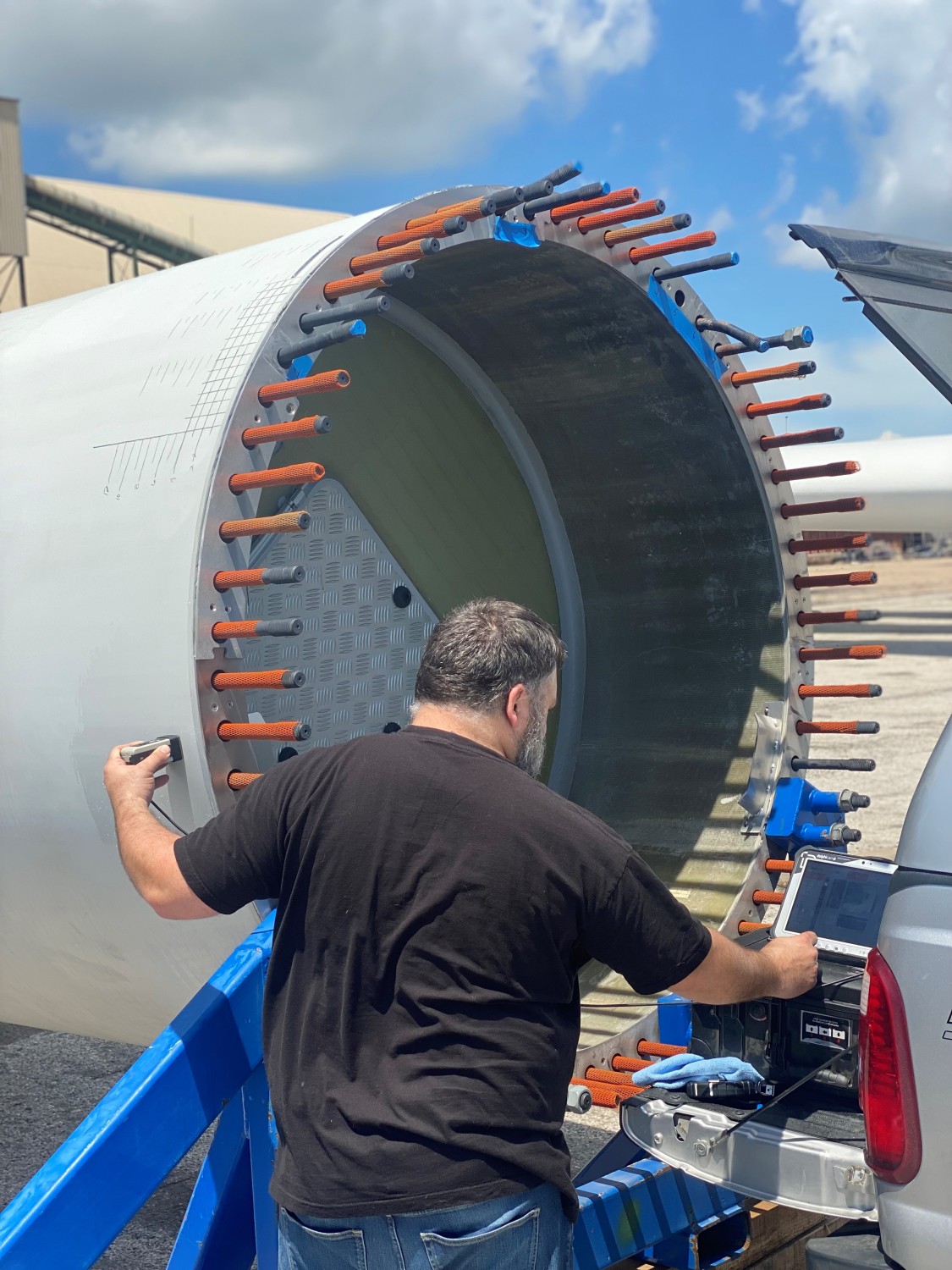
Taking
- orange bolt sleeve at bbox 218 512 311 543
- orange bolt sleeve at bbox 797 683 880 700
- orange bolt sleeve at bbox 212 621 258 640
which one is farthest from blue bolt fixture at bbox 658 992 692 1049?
orange bolt sleeve at bbox 218 512 311 543

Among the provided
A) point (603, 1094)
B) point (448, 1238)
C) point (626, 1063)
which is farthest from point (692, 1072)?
point (448, 1238)

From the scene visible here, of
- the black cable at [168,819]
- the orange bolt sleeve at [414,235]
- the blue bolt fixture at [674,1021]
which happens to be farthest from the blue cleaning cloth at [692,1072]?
the orange bolt sleeve at [414,235]

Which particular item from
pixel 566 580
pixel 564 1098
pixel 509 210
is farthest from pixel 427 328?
pixel 564 1098

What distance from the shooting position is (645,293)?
13.0ft

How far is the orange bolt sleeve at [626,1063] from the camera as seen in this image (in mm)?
3568

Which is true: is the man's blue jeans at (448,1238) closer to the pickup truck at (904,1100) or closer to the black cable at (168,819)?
the pickup truck at (904,1100)

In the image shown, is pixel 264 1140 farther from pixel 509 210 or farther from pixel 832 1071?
pixel 509 210

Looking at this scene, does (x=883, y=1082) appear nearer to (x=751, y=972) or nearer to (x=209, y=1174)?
(x=751, y=972)

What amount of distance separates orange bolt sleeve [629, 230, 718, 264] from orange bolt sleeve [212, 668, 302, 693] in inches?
71.5

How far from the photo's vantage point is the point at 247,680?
2.87 metres

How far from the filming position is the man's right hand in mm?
2576

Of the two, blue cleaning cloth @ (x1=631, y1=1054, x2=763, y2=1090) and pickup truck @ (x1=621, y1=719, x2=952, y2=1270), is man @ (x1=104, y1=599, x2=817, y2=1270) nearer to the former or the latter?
pickup truck @ (x1=621, y1=719, x2=952, y2=1270)

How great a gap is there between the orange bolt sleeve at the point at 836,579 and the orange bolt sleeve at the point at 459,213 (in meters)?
1.58

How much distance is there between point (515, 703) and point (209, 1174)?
1306 mm
